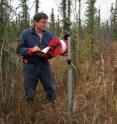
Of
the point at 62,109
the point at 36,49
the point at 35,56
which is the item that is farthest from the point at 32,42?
the point at 62,109

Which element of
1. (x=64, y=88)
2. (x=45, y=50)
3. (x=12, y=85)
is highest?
(x=45, y=50)

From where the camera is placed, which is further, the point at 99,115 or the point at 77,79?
the point at 77,79

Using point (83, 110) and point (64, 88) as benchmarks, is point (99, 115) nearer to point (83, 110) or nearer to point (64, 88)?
point (83, 110)

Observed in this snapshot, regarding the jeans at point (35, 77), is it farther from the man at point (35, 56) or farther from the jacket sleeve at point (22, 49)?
the jacket sleeve at point (22, 49)

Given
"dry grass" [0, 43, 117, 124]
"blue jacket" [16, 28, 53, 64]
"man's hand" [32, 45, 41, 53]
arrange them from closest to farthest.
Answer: "dry grass" [0, 43, 117, 124] < "man's hand" [32, 45, 41, 53] < "blue jacket" [16, 28, 53, 64]

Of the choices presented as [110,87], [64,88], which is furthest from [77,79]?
[110,87]

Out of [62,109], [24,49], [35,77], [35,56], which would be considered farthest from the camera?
[35,77]

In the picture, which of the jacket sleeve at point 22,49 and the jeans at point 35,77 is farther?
the jeans at point 35,77

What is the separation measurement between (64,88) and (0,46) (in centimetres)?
254

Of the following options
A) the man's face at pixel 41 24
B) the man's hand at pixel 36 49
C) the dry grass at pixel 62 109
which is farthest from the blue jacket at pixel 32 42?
the dry grass at pixel 62 109

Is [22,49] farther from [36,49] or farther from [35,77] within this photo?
[35,77]

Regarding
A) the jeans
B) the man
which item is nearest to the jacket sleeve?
the man

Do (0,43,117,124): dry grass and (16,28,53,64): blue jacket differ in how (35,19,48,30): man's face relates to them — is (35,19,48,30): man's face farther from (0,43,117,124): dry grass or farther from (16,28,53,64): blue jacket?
(0,43,117,124): dry grass

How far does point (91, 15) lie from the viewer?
21906 millimetres
